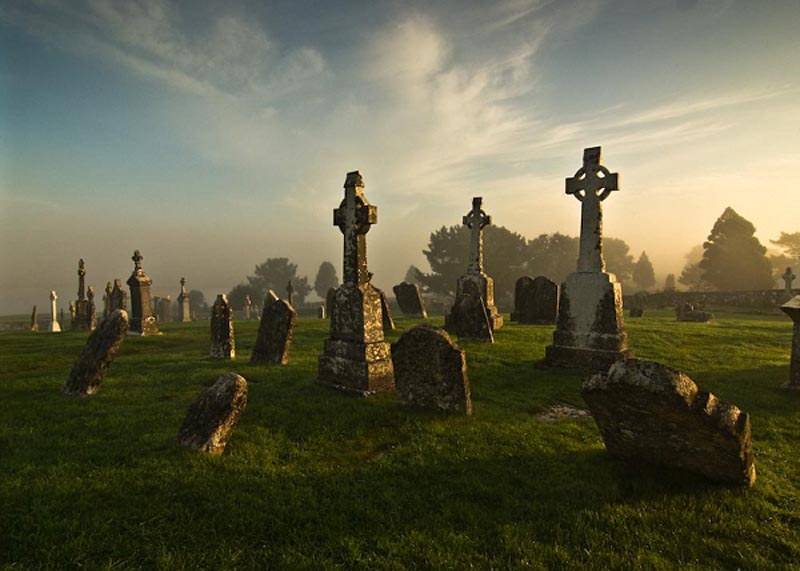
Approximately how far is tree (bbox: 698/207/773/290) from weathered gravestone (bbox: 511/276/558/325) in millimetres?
37457

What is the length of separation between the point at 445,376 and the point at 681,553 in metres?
3.94

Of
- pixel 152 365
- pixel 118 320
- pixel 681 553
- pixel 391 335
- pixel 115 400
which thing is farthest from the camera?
pixel 391 335

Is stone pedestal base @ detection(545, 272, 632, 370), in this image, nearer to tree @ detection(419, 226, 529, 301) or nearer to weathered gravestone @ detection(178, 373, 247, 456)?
weathered gravestone @ detection(178, 373, 247, 456)

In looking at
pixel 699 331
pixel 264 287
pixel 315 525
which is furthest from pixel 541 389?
pixel 264 287

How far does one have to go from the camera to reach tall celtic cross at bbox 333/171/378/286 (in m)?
8.97

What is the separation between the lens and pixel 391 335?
15.5 meters

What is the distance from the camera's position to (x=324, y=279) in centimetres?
8162

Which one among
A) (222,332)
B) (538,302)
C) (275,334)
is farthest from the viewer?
(538,302)

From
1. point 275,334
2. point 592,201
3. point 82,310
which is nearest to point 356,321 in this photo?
point 275,334

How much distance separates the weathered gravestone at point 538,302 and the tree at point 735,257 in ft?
123

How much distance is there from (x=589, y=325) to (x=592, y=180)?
388 centimetres

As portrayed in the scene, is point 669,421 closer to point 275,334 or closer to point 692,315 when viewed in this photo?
point 275,334

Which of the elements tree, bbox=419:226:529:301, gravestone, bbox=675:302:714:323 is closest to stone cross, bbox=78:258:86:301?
gravestone, bbox=675:302:714:323

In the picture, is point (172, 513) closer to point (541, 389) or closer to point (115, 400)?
point (115, 400)
